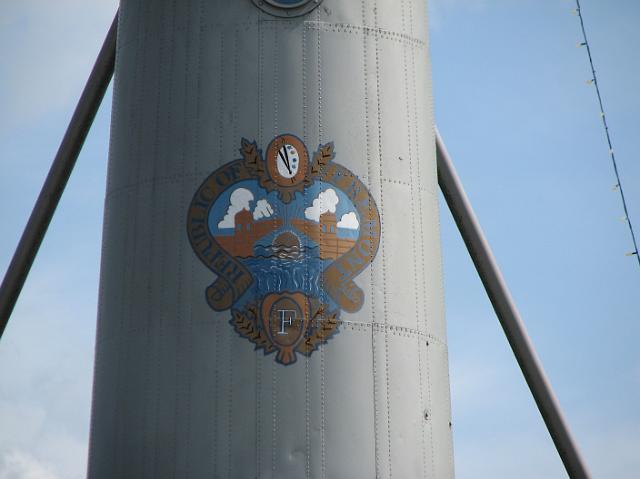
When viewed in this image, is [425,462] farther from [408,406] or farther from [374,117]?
[374,117]

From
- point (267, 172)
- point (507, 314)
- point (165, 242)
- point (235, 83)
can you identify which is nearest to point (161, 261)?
point (165, 242)

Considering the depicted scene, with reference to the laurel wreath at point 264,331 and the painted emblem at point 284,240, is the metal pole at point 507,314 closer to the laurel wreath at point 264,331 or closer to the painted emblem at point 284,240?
the painted emblem at point 284,240

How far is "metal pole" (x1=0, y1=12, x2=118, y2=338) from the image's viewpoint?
21.1 metres

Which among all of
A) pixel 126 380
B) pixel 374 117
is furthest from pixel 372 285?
pixel 126 380

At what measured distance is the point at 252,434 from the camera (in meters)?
16.2

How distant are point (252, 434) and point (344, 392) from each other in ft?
4.34

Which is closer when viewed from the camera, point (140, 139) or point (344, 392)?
point (344, 392)

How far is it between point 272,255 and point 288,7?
12.2 ft

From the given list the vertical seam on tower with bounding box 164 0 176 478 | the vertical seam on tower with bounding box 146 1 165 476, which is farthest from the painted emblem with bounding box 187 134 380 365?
the vertical seam on tower with bounding box 146 1 165 476

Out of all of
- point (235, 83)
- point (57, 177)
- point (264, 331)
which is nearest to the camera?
point (264, 331)

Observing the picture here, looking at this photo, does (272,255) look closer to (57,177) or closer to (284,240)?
(284,240)

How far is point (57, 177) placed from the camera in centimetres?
2136

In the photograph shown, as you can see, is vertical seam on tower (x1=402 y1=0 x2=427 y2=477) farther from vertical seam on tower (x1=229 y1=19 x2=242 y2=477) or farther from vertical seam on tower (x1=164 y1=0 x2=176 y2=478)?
vertical seam on tower (x1=164 y1=0 x2=176 y2=478)

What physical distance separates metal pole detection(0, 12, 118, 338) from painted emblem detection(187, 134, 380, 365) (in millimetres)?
4849
